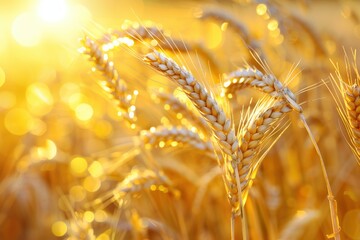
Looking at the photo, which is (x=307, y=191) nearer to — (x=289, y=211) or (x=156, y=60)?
(x=289, y=211)

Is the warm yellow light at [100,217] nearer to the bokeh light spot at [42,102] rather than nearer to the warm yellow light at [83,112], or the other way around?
the warm yellow light at [83,112]

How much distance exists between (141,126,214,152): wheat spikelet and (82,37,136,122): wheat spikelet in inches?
3.1

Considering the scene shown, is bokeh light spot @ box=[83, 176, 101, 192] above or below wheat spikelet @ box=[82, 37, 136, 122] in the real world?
below


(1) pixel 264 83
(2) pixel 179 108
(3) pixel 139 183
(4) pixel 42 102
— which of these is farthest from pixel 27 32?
(1) pixel 264 83

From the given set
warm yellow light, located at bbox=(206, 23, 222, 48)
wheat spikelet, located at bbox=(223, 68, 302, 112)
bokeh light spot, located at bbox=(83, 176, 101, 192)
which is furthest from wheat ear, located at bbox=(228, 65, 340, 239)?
Result: warm yellow light, located at bbox=(206, 23, 222, 48)

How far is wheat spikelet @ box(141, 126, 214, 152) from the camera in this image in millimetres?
1900

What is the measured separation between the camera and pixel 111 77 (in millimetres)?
1852

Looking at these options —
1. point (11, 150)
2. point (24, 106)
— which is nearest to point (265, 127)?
point (11, 150)

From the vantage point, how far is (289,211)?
2.87 meters

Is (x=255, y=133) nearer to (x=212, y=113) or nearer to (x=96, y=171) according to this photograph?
(x=212, y=113)

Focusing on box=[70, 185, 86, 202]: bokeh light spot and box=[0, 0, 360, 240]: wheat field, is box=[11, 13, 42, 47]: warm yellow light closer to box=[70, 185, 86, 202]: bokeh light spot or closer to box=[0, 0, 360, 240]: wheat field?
box=[0, 0, 360, 240]: wheat field

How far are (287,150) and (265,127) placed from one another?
5.35 feet

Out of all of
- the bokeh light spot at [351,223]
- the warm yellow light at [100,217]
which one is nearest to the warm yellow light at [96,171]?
the warm yellow light at [100,217]

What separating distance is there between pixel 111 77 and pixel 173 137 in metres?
0.26
